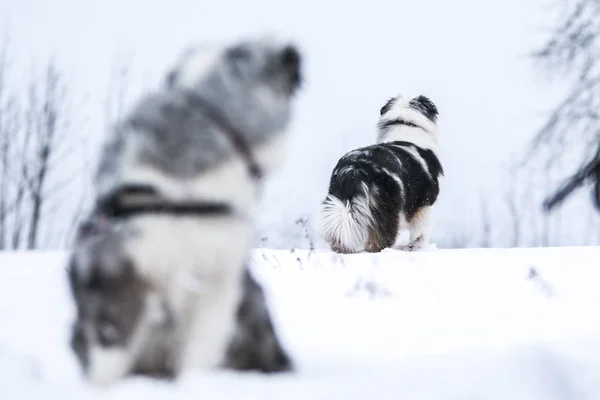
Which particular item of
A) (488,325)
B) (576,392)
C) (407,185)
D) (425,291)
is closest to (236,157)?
(576,392)

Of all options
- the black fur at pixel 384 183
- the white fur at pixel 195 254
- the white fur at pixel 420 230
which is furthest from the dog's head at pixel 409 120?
the white fur at pixel 195 254

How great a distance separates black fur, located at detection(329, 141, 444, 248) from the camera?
6.30m

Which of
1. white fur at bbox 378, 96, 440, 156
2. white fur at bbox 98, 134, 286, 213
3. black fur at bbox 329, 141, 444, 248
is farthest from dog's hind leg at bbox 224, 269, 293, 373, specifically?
white fur at bbox 378, 96, 440, 156

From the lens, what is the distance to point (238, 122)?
5.92 ft

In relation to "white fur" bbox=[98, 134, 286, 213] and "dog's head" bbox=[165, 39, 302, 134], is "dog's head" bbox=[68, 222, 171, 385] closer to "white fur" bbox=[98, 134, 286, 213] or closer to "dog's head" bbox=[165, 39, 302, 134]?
"white fur" bbox=[98, 134, 286, 213]

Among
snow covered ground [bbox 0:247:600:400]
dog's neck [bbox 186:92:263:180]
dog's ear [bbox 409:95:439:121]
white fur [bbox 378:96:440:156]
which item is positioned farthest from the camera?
dog's ear [bbox 409:95:439:121]

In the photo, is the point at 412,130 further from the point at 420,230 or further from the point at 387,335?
the point at 387,335

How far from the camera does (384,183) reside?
640cm

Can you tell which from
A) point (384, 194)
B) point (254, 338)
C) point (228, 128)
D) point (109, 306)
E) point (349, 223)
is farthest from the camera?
point (384, 194)

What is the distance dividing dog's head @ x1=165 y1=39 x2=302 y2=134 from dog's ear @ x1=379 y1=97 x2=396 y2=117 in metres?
6.07

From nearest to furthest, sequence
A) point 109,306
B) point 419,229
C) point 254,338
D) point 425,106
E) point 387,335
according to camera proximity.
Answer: point 109,306, point 254,338, point 387,335, point 419,229, point 425,106

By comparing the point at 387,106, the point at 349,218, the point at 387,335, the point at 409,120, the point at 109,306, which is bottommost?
the point at 387,335

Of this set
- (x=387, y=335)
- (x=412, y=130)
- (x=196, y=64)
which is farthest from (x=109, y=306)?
(x=412, y=130)

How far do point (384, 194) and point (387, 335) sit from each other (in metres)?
3.70
